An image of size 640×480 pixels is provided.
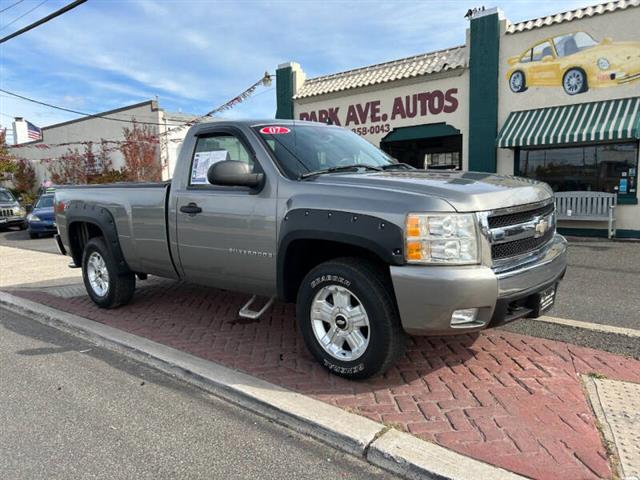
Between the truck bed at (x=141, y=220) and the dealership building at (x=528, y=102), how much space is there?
403 inches

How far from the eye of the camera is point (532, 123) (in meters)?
12.8

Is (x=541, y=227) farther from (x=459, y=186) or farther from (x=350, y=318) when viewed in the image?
(x=350, y=318)

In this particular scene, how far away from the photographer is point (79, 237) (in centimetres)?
648

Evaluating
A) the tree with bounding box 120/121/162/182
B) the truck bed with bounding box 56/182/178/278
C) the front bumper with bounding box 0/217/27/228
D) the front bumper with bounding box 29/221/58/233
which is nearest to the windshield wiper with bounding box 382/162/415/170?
the truck bed with bounding box 56/182/178/278

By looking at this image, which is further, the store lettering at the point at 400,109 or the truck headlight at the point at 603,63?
the store lettering at the point at 400,109

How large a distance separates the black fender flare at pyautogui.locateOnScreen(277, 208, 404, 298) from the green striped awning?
1022 centimetres

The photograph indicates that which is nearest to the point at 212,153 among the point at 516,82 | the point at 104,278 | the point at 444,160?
the point at 104,278

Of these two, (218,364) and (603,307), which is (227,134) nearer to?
(218,364)

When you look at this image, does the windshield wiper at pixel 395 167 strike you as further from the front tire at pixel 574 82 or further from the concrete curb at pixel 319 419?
the front tire at pixel 574 82

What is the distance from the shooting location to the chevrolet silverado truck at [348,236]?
10.5 feet

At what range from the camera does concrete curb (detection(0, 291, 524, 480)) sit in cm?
266

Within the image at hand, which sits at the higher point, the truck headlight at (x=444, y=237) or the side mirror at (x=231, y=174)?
the side mirror at (x=231, y=174)

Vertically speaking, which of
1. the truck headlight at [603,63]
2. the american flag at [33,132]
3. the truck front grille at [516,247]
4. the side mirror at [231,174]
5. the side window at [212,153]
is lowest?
the truck front grille at [516,247]

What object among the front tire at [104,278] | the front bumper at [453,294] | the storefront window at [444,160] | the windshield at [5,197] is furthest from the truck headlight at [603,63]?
the windshield at [5,197]
